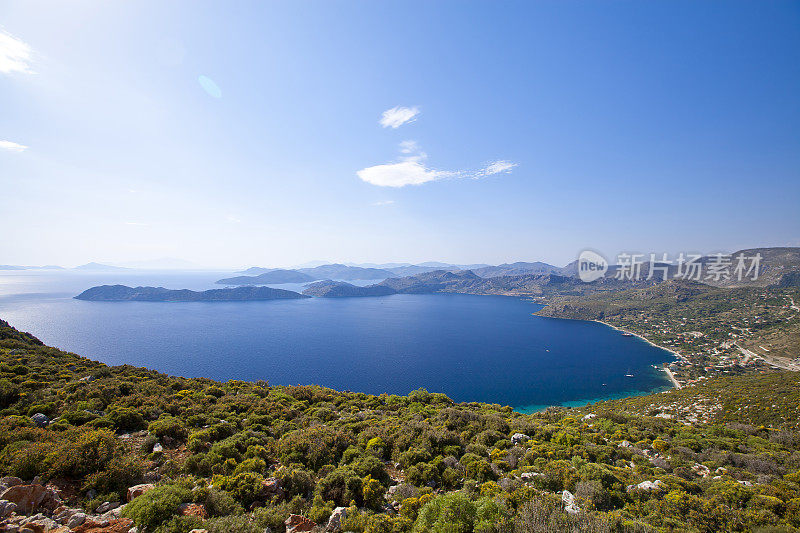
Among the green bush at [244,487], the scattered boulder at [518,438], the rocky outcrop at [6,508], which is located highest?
the rocky outcrop at [6,508]

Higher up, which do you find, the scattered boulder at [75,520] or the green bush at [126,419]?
the scattered boulder at [75,520]

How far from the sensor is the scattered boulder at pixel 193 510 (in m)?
7.66

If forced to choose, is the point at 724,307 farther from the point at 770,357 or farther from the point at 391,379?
the point at 391,379

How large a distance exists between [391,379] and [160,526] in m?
70.0

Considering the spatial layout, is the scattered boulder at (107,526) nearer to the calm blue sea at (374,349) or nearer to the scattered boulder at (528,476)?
the scattered boulder at (528,476)

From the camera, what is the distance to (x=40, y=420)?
12266 millimetres

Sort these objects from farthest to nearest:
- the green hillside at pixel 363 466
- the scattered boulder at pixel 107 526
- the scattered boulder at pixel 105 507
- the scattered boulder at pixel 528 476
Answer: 1. the scattered boulder at pixel 528 476
2. the green hillside at pixel 363 466
3. the scattered boulder at pixel 105 507
4. the scattered boulder at pixel 107 526

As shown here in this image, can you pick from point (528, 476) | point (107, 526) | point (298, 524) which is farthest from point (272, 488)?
point (528, 476)

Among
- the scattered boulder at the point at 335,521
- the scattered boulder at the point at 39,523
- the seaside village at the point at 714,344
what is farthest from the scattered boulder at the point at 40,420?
the seaside village at the point at 714,344

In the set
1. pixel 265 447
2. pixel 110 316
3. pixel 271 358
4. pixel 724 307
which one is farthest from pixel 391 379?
pixel 724 307

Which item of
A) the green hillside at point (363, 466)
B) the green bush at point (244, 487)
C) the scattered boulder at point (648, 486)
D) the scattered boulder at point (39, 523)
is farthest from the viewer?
the scattered boulder at point (648, 486)

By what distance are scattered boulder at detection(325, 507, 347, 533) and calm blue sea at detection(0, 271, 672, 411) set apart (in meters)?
59.4

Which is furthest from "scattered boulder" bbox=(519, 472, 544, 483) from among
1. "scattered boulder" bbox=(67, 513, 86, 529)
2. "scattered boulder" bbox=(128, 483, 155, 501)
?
"scattered boulder" bbox=(67, 513, 86, 529)

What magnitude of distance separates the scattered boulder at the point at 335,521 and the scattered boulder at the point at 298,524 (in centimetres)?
40
